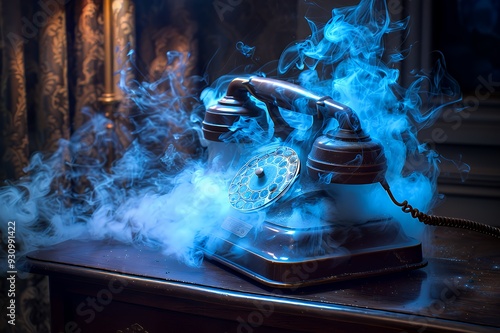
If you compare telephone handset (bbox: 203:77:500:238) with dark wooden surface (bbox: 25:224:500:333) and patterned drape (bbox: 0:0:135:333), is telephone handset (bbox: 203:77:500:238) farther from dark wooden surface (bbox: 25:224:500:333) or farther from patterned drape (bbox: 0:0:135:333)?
patterned drape (bbox: 0:0:135:333)

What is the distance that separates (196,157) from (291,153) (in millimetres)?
803

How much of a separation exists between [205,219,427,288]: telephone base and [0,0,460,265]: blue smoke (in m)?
0.04

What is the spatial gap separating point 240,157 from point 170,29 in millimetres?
821

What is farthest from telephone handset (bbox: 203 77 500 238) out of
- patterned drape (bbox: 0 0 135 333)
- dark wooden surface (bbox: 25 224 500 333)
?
patterned drape (bbox: 0 0 135 333)

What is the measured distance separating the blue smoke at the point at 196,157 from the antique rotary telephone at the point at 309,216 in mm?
29

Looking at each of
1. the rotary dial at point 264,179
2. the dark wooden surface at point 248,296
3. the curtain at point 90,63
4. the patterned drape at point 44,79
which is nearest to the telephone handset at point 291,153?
the rotary dial at point 264,179

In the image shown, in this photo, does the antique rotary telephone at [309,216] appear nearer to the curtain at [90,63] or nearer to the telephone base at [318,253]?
the telephone base at [318,253]

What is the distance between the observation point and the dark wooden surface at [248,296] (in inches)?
39.1

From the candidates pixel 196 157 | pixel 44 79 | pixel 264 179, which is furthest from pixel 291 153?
pixel 44 79

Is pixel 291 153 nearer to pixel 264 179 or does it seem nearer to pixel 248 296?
pixel 264 179

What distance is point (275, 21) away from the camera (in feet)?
6.09

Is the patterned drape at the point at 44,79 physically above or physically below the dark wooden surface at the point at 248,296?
above

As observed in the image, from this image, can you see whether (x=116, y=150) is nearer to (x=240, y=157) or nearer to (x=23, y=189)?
(x=23, y=189)

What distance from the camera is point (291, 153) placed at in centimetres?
123
